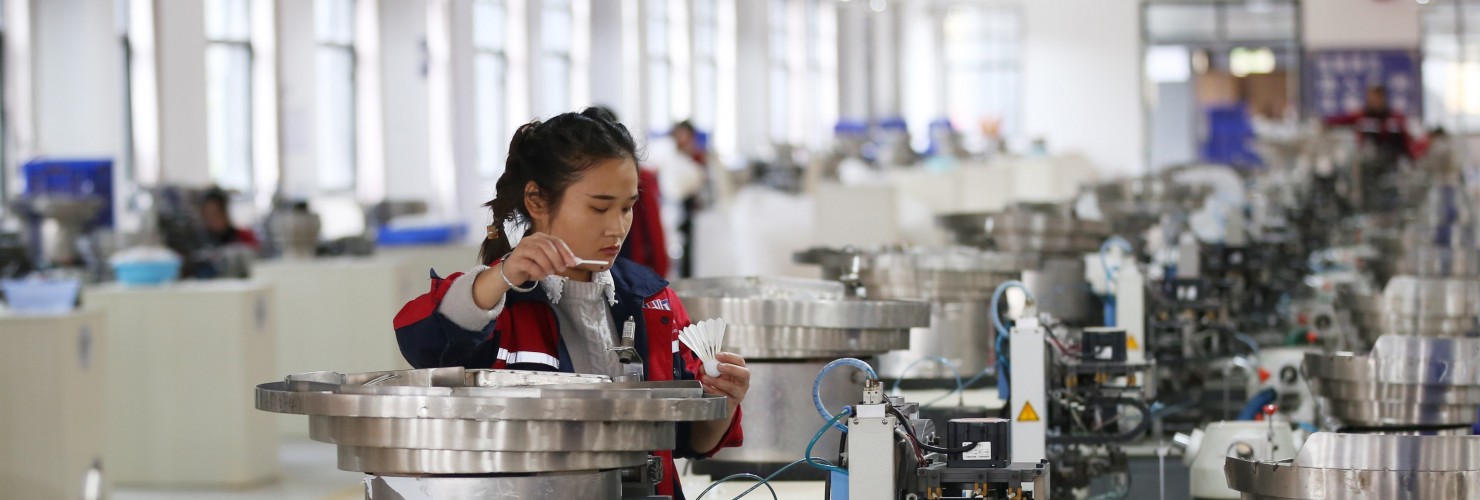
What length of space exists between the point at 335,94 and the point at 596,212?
963cm

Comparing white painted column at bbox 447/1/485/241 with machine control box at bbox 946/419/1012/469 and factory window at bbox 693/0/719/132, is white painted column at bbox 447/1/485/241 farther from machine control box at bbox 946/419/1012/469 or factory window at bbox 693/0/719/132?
machine control box at bbox 946/419/1012/469

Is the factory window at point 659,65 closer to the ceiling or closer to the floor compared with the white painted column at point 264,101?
closer to the ceiling

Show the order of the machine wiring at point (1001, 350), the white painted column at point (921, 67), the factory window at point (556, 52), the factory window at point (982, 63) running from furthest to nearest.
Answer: the white painted column at point (921, 67) → the factory window at point (982, 63) → the factory window at point (556, 52) → the machine wiring at point (1001, 350)

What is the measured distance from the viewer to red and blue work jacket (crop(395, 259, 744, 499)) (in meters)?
1.98

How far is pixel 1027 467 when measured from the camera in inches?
81.4

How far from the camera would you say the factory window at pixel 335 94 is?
36.3ft

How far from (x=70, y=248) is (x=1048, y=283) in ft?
10.6

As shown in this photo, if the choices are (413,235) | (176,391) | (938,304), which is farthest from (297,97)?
(938,304)

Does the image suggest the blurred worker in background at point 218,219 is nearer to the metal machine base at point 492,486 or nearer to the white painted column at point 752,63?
the metal machine base at point 492,486

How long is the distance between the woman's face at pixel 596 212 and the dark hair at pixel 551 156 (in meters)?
0.01

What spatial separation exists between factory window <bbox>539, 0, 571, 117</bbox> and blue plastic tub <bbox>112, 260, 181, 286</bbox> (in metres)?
8.69

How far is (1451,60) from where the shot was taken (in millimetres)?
22531

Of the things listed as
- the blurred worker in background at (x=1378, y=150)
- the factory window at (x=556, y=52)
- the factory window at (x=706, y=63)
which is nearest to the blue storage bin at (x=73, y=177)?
the blurred worker in background at (x=1378, y=150)

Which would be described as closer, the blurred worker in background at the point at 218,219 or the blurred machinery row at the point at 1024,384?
the blurred machinery row at the point at 1024,384
